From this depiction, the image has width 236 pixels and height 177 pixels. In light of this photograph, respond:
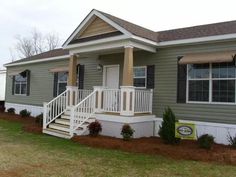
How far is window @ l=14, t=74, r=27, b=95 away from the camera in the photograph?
61.9 ft

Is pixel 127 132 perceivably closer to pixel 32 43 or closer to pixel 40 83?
pixel 40 83

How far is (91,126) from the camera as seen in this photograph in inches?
397

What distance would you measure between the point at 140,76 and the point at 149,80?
1.82 ft

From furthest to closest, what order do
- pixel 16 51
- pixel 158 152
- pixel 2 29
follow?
pixel 16 51 < pixel 2 29 < pixel 158 152

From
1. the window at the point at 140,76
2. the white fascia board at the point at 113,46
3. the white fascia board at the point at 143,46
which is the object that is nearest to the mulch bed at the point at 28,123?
the white fascia board at the point at 113,46

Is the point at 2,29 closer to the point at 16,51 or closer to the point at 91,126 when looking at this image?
the point at 16,51

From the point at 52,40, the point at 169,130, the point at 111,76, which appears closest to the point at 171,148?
the point at 169,130

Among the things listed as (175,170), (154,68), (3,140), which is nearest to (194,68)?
(154,68)

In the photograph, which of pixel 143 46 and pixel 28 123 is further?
pixel 28 123

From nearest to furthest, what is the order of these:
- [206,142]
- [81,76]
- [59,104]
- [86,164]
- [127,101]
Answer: [86,164]
[206,142]
[127,101]
[59,104]
[81,76]

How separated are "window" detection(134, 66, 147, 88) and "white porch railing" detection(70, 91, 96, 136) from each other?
1.87 meters

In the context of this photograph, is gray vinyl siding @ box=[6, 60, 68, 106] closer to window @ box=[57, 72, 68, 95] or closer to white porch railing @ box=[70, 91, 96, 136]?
window @ box=[57, 72, 68, 95]

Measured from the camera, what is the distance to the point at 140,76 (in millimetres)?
11594

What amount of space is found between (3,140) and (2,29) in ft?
102
